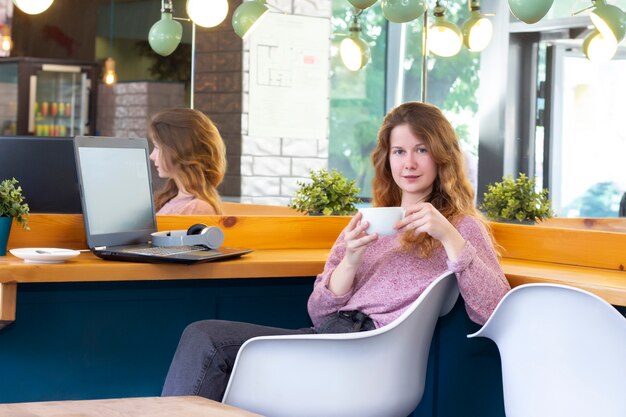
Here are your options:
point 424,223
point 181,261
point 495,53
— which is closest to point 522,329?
point 424,223

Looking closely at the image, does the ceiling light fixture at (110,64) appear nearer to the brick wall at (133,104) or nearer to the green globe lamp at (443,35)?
the brick wall at (133,104)

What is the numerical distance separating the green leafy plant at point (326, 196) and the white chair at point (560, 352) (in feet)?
4.16

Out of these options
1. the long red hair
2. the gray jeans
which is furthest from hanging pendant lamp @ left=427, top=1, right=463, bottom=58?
the gray jeans

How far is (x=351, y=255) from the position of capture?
2521 mm

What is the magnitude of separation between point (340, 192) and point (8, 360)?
1.29 meters

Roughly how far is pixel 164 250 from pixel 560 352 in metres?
1.17

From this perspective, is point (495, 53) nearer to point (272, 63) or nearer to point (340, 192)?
point (272, 63)

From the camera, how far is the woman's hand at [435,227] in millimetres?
2391

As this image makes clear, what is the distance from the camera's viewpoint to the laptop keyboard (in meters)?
2.62

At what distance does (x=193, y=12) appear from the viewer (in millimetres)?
3365

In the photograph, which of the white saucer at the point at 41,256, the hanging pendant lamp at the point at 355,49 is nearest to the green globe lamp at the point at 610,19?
the hanging pendant lamp at the point at 355,49

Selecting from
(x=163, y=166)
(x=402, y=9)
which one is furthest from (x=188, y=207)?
(x=402, y=9)

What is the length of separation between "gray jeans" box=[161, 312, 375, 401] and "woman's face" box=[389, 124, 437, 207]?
1.32ft

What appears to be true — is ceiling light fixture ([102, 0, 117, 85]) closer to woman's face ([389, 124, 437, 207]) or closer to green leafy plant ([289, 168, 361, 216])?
green leafy plant ([289, 168, 361, 216])
